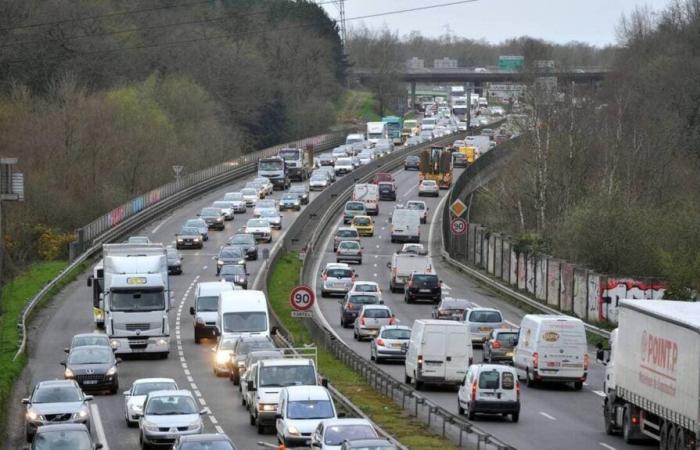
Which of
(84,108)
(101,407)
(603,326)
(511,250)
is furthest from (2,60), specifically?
(101,407)

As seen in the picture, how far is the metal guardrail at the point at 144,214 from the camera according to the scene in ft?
200

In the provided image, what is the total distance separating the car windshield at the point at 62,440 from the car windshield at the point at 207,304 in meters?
26.4

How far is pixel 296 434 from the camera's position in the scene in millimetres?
30000

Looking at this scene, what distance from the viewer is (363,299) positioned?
57.9m

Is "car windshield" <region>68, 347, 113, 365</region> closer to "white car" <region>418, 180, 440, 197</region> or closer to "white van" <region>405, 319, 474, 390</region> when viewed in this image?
"white van" <region>405, 319, 474, 390</region>

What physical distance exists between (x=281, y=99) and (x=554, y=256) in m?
115

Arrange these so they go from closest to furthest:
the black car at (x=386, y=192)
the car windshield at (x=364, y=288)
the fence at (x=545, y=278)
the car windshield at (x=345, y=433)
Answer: the car windshield at (x=345, y=433), the fence at (x=545, y=278), the car windshield at (x=364, y=288), the black car at (x=386, y=192)

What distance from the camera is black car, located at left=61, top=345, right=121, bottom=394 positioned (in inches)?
1597

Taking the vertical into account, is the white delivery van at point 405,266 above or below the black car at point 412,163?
below

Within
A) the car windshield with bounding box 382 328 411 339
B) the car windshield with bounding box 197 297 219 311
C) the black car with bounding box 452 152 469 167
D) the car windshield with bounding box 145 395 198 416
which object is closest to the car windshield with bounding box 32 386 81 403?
the car windshield with bounding box 145 395 198 416

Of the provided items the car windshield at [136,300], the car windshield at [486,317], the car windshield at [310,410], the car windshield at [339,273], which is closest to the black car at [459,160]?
the car windshield at [339,273]

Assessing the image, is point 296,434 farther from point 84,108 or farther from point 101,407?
point 84,108

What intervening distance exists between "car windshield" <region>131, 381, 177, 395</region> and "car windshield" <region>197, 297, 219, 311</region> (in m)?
17.8

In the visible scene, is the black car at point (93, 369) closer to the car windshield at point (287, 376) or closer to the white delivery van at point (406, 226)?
the car windshield at point (287, 376)
